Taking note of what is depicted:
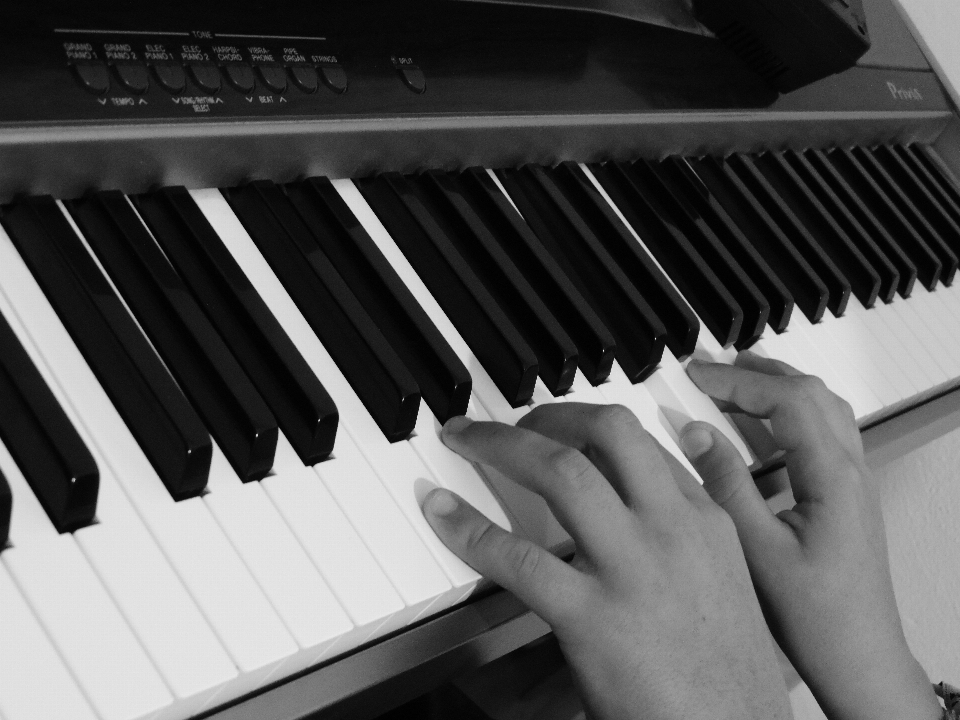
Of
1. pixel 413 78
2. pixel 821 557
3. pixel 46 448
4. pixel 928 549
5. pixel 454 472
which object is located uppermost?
pixel 413 78

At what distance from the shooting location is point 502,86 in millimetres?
921

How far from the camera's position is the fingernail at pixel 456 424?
0.72m

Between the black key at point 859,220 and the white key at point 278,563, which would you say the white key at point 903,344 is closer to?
the black key at point 859,220

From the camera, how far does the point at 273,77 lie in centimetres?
76

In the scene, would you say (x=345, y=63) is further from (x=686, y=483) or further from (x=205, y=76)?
(x=686, y=483)

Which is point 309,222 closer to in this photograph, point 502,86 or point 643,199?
point 502,86

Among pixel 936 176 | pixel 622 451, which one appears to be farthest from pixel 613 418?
pixel 936 176

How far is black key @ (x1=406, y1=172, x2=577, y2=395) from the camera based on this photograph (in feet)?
2.66

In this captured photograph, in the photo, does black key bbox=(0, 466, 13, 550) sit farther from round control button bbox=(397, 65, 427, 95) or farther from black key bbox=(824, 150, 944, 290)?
black key bbox=(824, 150, 944, 290)

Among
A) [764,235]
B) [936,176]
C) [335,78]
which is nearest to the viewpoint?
[335,78]

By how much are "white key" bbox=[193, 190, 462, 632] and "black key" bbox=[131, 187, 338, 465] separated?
0.07 ft

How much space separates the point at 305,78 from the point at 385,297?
0.19 metres

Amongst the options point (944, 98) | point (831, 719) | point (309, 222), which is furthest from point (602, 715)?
point (944, 98)

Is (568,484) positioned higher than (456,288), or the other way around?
(456,288)
